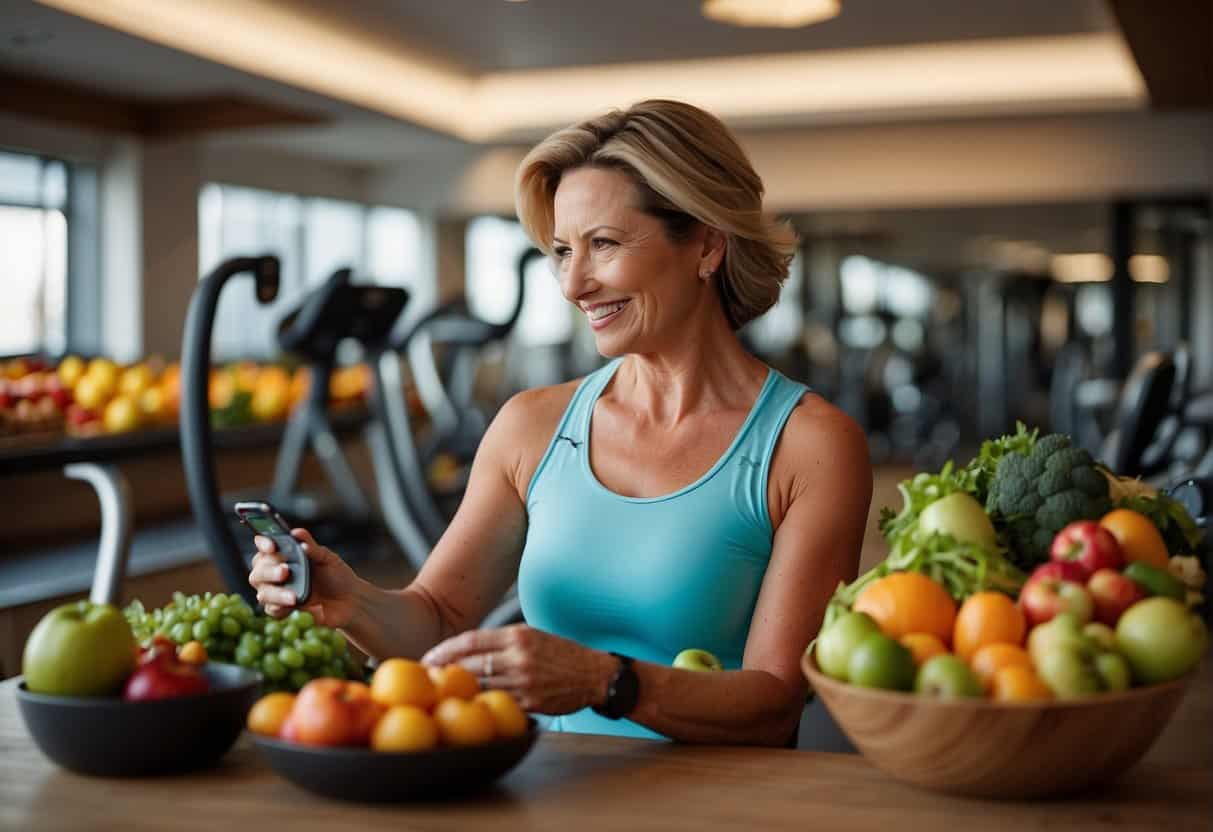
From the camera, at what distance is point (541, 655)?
4.39 feet

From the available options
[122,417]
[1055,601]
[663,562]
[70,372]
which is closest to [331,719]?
[1055,601]

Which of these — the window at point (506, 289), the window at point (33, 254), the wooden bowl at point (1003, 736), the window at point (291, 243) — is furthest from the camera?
the window at point (506, 289)

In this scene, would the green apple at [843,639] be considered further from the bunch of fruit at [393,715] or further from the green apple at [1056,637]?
the bunch of fruit at [393,715]

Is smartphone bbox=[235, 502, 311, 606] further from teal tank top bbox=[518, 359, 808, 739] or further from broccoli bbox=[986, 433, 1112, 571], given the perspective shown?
broccoli bbox=[986, 433, 1112, 571]

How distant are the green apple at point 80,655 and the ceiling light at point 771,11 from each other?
17.5ft

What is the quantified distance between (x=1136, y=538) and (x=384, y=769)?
2.16 feet

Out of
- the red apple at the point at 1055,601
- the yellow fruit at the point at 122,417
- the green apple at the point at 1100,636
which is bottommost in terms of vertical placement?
the green apple at the point at 1100,636

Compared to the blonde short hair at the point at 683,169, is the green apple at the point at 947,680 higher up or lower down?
lower down

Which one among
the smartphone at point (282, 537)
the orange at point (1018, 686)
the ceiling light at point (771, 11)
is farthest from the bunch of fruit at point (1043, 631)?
the ceiling light at point (771, 11)

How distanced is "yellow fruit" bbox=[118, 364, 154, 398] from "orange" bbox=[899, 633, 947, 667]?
12.3ft

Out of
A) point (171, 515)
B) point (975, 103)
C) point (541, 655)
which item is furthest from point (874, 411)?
point (541, 655)

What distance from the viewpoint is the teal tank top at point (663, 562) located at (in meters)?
1.72

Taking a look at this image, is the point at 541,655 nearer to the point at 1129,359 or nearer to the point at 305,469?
the point at 305,469

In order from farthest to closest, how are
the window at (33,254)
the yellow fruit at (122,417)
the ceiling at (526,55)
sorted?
the window at (33,254), the ceiling at (526,55), the yellow fruit at (122,417)
